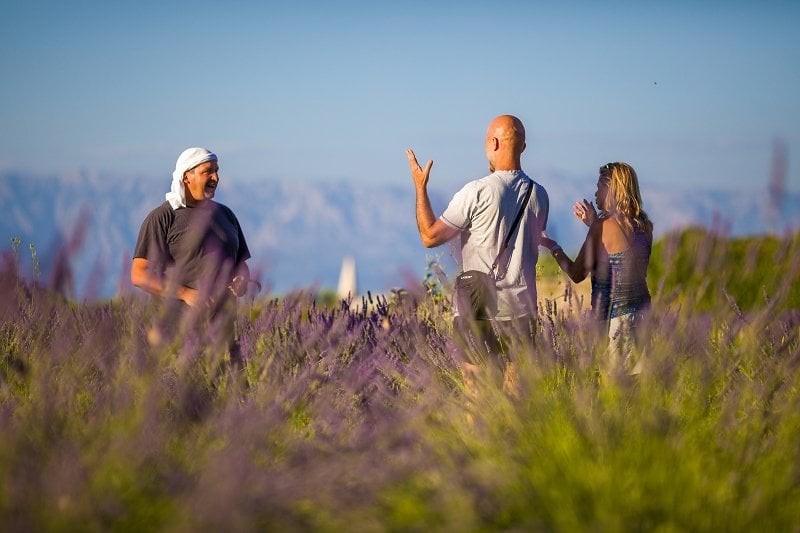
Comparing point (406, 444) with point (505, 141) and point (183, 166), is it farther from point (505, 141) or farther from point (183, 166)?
point (183, 166)

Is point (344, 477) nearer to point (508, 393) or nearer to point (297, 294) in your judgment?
point (508, 393)

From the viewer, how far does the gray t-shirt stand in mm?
4434

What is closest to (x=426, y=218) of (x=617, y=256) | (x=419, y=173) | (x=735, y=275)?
(x=419, y=173)

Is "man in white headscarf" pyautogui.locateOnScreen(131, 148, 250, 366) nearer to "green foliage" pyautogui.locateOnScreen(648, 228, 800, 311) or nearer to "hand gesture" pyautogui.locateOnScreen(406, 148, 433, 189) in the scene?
"hand gesture" pyautogui.locateOnScreen(406, 148, 433, 189)

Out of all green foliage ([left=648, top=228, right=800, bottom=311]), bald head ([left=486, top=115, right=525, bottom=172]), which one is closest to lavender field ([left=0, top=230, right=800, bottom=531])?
bald head ([left=486, top=115, right=525, bottom=172])

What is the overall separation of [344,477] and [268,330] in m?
2.39

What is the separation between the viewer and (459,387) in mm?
4793

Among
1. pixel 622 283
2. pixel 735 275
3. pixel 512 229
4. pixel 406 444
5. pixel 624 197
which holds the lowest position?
pixel 735 275

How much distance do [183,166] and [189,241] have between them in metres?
0.42

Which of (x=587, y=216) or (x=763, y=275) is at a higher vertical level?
(x=587, y=216)

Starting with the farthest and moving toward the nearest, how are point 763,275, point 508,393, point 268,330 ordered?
point 763,275
point 268,330
point 508,393

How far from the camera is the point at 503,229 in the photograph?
14.6 feet

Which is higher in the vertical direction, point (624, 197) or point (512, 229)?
point (624, 197)

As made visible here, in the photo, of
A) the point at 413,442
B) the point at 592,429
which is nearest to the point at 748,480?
the point at 592,429
